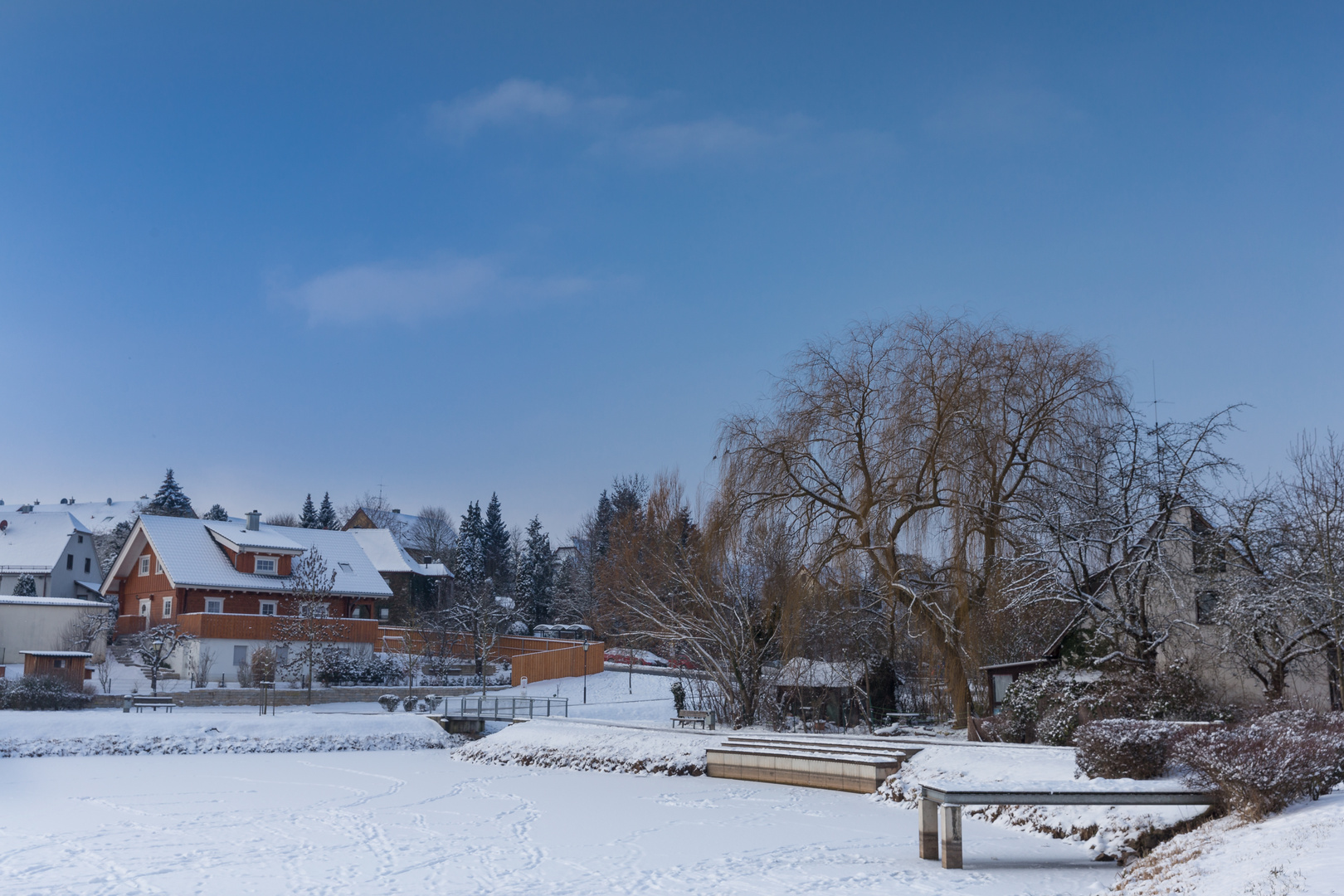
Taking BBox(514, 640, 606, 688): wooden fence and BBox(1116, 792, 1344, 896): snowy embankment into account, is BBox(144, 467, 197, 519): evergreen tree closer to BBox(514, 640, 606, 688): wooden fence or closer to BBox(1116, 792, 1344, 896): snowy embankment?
BBox(514, 640, 606, 688): wooden fence

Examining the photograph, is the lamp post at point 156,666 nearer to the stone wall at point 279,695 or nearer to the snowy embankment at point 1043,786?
the stone wall at point 279,695

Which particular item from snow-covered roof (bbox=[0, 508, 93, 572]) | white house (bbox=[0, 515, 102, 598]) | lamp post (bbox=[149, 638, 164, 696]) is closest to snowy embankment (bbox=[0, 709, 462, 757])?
lamp post (bbox=[149, 638, 164, 696])

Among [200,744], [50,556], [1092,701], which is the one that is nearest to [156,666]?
[200,744]

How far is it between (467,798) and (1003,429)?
45.8ft

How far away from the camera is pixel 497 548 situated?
285ft

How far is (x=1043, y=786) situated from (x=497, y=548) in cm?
7722

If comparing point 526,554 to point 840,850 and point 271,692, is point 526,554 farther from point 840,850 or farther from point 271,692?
point 840,850

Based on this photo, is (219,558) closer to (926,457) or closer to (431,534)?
(926,457)

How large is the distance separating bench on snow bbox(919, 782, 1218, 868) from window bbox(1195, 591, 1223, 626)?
335 inches

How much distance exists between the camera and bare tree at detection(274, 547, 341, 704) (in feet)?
143

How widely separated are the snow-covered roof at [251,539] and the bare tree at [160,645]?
199 inches

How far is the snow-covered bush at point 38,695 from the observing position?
32.6 m

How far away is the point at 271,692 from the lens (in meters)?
39.0

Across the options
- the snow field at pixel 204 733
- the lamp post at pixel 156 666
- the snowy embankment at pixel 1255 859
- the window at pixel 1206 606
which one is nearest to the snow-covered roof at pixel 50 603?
the lamp post at pixel 156 666
